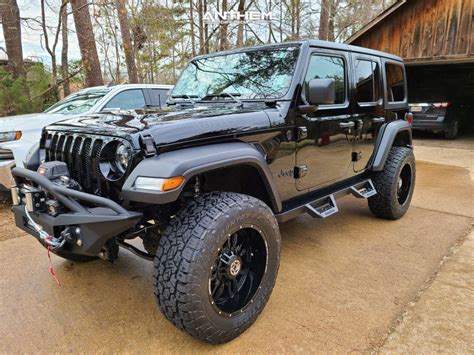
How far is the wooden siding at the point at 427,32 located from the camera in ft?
29.6

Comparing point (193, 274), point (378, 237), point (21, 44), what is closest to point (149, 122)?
point (193, 274)

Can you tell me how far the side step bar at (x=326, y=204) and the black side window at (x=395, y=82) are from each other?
3.80ft

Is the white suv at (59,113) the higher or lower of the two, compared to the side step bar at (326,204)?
higher

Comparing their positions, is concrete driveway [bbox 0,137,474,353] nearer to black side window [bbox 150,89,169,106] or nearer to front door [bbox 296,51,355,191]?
front door [bbox 296,51,355,191]

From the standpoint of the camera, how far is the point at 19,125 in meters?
4.76

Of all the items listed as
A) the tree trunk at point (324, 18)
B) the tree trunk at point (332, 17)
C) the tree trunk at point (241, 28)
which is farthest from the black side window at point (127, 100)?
the tree trunk at point (332, 17)

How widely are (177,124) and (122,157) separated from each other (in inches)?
14.6

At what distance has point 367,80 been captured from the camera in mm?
3840

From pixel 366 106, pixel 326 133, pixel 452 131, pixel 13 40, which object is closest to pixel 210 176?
pixel 326 133

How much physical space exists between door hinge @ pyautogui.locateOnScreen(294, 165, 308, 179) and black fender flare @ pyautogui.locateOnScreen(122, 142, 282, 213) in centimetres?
64

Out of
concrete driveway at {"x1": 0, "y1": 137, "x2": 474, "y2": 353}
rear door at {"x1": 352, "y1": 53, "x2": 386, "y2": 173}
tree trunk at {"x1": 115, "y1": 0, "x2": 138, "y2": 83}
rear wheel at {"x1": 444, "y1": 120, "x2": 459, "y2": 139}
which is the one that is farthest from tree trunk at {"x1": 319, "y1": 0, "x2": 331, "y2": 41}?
concrete driveway at {"x1": 0, "y1": 137, "x2": 474, "y2": 353}

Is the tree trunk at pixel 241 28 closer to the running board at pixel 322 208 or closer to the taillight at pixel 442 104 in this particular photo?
the taillight at pixel 442 104

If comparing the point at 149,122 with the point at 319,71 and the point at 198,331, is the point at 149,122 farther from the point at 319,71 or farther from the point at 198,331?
the point at 319,71

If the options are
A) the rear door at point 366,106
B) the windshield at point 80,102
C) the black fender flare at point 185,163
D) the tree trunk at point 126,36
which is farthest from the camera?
the tree trunk at point 126,36
